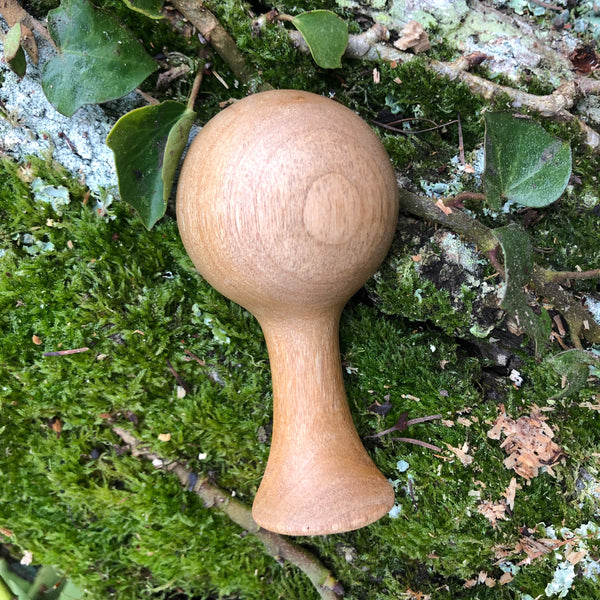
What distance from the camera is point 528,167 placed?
1367 mm

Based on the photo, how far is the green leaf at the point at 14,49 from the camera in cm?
126

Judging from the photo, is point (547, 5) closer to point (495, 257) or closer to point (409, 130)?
point (409, 130)

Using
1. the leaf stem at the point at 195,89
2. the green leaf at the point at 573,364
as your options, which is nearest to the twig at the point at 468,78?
the leaf stem at the point at 195,89

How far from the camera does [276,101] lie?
123 centimetres

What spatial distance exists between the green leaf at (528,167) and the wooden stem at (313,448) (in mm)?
496

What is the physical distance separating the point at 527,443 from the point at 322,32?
115 centimetres

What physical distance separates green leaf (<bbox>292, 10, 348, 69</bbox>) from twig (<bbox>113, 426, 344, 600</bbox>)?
1.09m

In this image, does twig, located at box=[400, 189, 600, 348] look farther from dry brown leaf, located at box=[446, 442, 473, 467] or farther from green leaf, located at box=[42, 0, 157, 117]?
green leaf, located at box=[42, 0, 157, 117]

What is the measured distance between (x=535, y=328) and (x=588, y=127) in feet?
2.00

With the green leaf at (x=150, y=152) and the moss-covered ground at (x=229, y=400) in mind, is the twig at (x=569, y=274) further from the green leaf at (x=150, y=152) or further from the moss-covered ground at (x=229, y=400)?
the green leaf at (x=150, y=152)

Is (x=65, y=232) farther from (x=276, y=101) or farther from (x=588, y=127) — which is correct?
(x=588, y=127)

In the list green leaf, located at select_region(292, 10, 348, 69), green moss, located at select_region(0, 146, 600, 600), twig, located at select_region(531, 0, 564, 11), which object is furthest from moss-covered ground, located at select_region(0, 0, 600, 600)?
twig, located at select_region(531, 0, 564, 11)

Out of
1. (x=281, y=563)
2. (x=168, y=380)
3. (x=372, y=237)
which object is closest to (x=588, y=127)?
(x=372, y=237)

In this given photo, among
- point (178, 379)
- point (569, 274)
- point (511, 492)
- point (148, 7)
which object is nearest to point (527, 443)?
point (511, 492)
